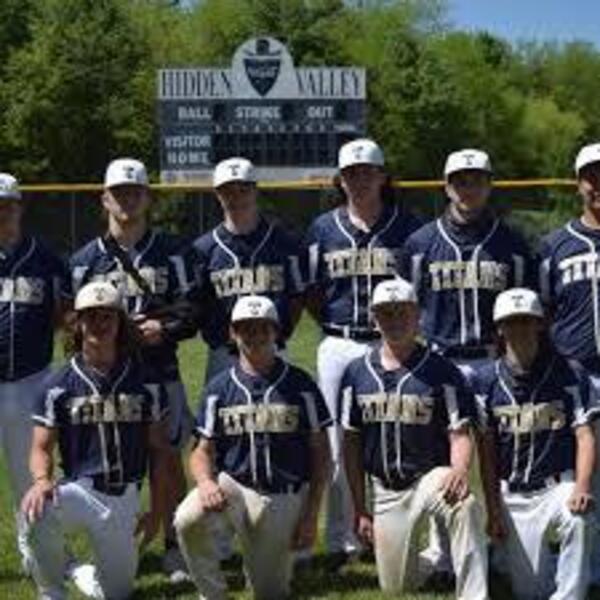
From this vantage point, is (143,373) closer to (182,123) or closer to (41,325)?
(41,325)

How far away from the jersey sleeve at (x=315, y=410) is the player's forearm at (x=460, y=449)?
57cm

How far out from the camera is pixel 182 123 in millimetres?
22031

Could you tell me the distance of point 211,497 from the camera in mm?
6492

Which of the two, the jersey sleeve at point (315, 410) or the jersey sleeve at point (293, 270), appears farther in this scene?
the jersey sleeve at point (293, 270)

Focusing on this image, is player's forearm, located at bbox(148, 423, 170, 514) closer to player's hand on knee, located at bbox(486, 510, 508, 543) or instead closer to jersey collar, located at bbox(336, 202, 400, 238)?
jersey collar, located at bbox(336, 202, 400, 238)

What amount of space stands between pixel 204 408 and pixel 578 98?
7753 centimetres

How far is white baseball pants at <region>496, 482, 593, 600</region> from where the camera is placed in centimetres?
632

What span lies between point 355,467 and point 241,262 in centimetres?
122

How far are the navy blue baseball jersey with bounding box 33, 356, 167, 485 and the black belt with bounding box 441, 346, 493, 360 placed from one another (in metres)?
1.41

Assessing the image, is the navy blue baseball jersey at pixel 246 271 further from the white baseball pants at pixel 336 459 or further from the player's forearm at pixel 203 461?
the player's forearm at pixel 203 461

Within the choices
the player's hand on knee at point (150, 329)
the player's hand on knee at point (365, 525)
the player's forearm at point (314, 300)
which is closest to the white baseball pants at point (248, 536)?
the player's hand on knee at point (365, 525)

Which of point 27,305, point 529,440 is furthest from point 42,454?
point 529,440

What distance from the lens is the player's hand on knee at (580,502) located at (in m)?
6.34

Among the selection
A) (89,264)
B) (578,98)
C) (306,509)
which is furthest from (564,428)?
(578,98)
